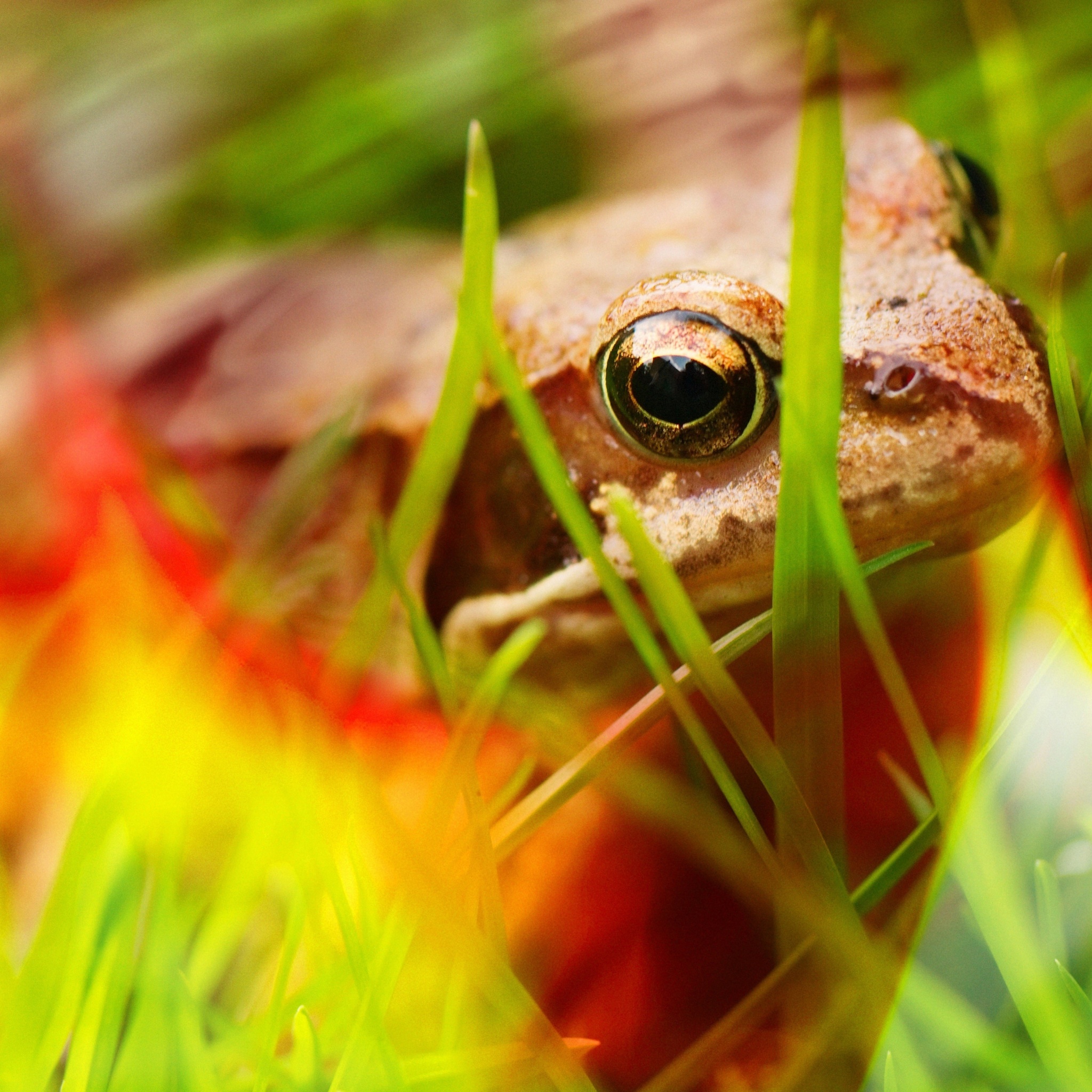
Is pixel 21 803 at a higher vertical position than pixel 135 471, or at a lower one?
lower

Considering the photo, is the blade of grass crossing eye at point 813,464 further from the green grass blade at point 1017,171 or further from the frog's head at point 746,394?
A: the green grass blade at point 1017,171

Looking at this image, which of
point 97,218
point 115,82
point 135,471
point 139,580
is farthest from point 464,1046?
point 115,82

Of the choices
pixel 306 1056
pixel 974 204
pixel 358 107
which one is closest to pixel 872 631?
pixel 306 1056

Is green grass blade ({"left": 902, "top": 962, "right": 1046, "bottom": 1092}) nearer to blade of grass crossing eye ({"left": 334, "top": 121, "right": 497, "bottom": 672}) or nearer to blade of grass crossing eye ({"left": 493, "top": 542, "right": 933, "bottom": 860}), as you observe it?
blade of grass crossing eye ({"left": 493, "top": 542, "right": 933, "bottom": 860})

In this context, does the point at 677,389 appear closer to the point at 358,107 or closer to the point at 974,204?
the point at 974,204

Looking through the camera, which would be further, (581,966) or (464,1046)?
(581,966)

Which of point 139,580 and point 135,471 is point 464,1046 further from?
point 135,471
